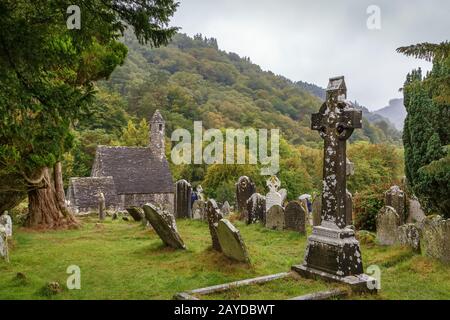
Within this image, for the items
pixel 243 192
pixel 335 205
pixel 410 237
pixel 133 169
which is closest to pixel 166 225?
pixel 335 205

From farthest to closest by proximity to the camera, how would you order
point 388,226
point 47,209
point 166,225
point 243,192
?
point 243,192 → point 47,209 → point 388,226 → point 166,225

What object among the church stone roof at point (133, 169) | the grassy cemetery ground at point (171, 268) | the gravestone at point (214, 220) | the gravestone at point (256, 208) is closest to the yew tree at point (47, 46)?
the grassy cemetery ground at point (171, 268)

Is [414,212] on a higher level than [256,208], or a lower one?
lower

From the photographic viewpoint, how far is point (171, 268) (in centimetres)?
852

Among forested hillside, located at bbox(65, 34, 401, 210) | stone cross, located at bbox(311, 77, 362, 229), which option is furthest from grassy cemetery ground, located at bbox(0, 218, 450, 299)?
forested hillside, located at bbox(65, 34, 401, 210)

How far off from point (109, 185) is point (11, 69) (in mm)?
25543

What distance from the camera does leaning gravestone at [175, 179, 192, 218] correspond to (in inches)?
685

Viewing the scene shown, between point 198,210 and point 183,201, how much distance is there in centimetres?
75

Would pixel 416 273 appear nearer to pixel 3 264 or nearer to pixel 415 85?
pixel 415 85

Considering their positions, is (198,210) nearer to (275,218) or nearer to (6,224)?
(275,218)

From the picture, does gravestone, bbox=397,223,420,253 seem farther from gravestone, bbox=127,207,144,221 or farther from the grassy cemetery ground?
gravestone, bbox=127,207,144,221

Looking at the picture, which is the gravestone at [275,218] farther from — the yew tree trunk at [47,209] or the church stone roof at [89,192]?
the church stone roof at [89,192]

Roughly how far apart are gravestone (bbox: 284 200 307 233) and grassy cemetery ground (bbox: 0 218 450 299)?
0.98 feet

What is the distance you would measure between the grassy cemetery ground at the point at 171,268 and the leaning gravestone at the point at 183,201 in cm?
468
